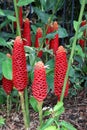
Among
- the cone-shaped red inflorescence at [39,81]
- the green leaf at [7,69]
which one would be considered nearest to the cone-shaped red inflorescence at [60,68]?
the cone-shaped red inflorescence at [39,81]

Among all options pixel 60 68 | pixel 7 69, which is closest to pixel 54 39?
pixel 7 69

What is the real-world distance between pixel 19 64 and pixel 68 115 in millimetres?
1220

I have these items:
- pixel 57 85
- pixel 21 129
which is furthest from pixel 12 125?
pixel 57 85

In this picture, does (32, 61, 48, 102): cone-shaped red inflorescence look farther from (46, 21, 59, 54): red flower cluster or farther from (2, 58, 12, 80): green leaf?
(46, 21, 59, 54): red flower cluster

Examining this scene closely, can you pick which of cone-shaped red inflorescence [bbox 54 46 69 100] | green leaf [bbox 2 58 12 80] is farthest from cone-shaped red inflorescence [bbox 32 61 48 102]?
green leaf [bbox 2 58 12 80]

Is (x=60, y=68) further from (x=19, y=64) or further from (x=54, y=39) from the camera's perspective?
(x=54, y=39)

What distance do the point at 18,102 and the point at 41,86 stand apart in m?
1.10

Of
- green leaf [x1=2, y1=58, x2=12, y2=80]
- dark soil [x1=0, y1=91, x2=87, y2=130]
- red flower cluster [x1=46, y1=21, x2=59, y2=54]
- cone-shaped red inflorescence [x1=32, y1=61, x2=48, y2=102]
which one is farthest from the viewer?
dark soil [x1=0, y1=91, x2=87, y2=130]

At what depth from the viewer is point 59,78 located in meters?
2.11

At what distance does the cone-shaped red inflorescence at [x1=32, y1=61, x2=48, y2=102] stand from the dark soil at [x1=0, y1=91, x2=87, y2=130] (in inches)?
38.8

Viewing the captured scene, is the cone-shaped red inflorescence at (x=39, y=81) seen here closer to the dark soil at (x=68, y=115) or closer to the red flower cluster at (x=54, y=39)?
the red flower cluster at (x=54, y=39)

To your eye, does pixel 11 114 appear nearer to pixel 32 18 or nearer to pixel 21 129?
pixel 21 129

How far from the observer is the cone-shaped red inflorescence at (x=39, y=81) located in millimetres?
1980

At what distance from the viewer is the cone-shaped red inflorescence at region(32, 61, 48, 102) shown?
198 cm
